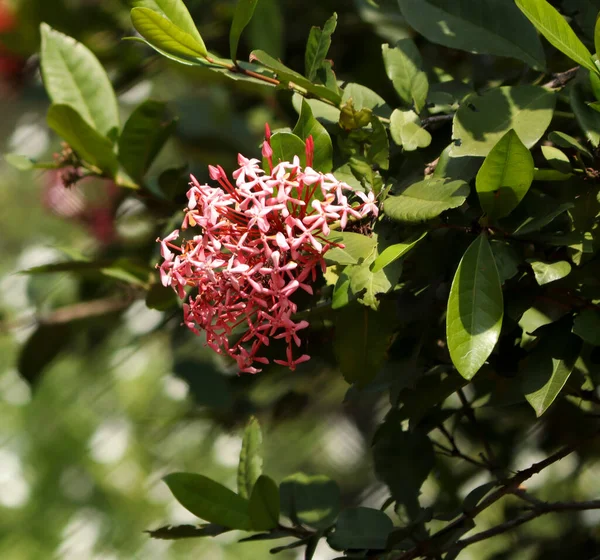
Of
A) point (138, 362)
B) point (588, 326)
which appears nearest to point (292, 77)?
point (588, 326)

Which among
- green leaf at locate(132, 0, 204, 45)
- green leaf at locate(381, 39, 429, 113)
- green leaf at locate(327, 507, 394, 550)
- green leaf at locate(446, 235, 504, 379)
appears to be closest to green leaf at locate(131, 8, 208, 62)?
green leaf at locate(132, 0, 204, 45)

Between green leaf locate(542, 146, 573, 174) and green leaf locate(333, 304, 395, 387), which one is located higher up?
green leaf locate(542, 146, 573, 174)

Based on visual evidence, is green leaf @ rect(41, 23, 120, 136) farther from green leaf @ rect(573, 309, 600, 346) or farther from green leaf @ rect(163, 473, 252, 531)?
green leaf @ rect(573, 309, 600, 346)

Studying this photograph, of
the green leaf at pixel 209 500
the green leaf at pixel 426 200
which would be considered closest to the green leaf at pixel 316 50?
the green leaf at pixel 426 200

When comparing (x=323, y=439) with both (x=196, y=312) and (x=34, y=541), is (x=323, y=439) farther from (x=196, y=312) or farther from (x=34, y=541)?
(x=196, y=312)

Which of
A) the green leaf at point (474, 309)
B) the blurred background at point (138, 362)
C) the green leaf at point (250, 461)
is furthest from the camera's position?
the blurred background at point (138, 362)

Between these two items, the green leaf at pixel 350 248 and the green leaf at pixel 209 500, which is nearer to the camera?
the green leaf at pixel 350 248

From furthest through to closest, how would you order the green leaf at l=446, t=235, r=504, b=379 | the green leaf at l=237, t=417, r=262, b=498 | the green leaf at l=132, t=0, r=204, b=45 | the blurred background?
the blurred background
the green leaf at l=237, t=417, r=262, b=498
the green leaf at l=132, t=0, r=204, b=45
the green leaf at l=446, t=235, r=504, b=379

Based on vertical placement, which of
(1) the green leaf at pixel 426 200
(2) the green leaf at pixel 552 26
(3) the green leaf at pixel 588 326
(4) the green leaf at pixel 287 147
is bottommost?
(3) the green leaf at pixel 588 326

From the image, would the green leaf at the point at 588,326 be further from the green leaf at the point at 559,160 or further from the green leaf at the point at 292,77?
the green leaf at the point at 292,77

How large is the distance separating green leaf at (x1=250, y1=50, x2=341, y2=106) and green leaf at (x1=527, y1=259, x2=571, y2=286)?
7.5 inches

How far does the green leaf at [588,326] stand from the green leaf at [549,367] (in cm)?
2

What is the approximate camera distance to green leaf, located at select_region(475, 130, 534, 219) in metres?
0.47

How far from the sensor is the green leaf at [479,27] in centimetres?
59
